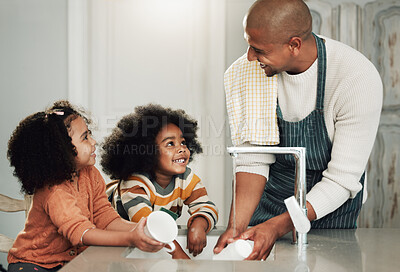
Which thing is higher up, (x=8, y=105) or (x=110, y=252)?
(x=8, y=105)

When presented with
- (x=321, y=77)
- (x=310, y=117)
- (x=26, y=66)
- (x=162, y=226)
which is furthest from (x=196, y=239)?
(x=26, y=66)

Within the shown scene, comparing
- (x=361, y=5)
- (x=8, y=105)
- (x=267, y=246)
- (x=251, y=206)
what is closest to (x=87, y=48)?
(x=8, y=105)

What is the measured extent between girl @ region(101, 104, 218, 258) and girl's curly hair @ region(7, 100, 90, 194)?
0.31 m

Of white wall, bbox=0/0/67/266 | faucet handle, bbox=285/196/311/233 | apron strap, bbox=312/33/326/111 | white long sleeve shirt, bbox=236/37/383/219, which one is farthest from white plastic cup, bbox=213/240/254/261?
white wall, bbox=0/0/67/266

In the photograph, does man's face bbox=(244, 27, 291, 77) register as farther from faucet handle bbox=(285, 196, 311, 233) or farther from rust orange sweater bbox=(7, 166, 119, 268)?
rust orange sweater bbox=(7, 166, 119, 268)

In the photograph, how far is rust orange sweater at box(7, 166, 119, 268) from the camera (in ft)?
4.46

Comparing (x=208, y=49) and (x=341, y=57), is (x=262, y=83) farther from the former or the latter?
(x=208, y=49)

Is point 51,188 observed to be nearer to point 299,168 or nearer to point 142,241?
point 142,241

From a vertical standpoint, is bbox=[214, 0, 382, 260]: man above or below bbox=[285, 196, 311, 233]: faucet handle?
above

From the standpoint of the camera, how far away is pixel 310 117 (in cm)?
150

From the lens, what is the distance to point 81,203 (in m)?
1.51

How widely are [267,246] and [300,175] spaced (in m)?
0.20

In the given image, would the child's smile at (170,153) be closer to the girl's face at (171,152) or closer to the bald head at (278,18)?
the girl's face at (171,152)

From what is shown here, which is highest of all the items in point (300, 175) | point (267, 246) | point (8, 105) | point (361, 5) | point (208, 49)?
point (361, 5)
